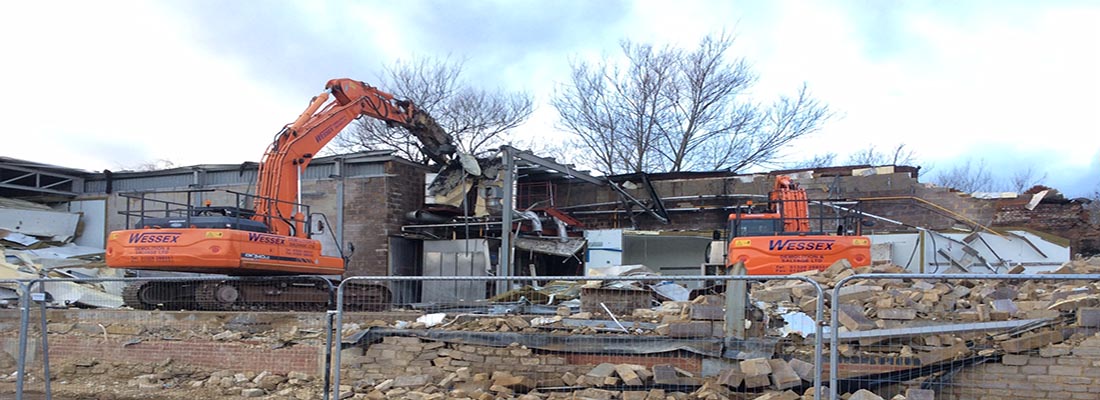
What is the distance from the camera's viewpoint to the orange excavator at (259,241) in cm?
1272

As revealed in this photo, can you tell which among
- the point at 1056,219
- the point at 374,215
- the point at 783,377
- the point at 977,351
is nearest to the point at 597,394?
the point at 783,377

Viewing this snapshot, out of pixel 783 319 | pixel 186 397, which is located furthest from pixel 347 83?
pixel 783 319

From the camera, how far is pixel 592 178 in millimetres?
22656

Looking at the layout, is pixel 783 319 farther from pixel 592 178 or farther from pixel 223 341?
pixel 592 178

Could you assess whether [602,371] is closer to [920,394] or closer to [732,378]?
[732,378]

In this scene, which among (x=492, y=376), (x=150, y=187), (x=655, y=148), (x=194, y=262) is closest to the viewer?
(x=492, y=376)

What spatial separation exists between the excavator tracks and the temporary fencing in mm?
8812

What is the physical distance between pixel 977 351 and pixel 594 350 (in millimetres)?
3391

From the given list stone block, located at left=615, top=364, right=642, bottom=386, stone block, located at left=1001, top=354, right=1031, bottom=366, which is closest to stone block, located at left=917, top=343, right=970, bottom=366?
stone block, located at left=1001, top=354, right=1031, bottom=366

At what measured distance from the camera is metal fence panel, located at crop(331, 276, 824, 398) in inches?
283

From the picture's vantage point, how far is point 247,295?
14.5 meters

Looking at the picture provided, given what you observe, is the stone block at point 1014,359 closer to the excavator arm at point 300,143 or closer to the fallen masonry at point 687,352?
the fallen masonry at point 687,352

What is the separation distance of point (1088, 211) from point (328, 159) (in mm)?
19976

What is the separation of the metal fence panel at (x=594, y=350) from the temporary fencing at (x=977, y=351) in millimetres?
506
